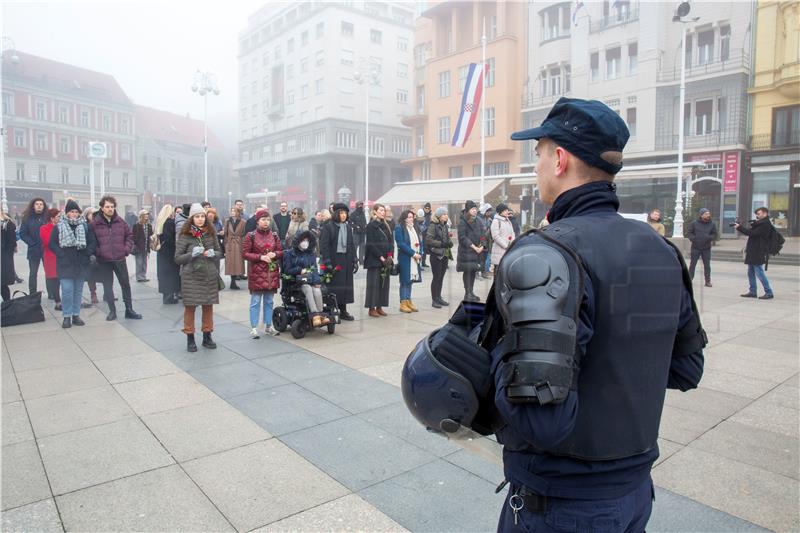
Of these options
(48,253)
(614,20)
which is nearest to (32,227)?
(48,253)

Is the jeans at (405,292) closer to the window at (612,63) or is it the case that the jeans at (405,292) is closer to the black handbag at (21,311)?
the black handbag at (21,311)

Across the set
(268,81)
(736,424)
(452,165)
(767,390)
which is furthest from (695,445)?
(268,81)

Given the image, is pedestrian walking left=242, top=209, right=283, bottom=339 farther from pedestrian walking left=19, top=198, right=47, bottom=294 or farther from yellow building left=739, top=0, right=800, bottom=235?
yellow building left=739, top=0, right=800, bottom=235

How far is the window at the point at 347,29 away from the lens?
60631mm

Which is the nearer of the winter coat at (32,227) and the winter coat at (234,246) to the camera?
the winter coat at (32,227)

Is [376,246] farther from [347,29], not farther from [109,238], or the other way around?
[347,29]

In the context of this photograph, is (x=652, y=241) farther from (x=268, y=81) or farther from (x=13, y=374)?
(x=268, y=81)

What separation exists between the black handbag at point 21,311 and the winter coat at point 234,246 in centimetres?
389

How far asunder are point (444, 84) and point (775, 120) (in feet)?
76.9

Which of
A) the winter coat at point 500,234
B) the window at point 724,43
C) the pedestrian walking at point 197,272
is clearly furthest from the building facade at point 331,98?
the pedestrian walking at point 197,272

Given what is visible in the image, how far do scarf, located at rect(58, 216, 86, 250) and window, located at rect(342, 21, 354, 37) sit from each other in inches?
2278

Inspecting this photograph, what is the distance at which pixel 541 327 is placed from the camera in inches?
51.6

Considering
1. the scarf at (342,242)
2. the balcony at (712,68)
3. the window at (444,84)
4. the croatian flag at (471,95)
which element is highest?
the window at (444,84)

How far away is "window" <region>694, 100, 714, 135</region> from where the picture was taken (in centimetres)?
3039
